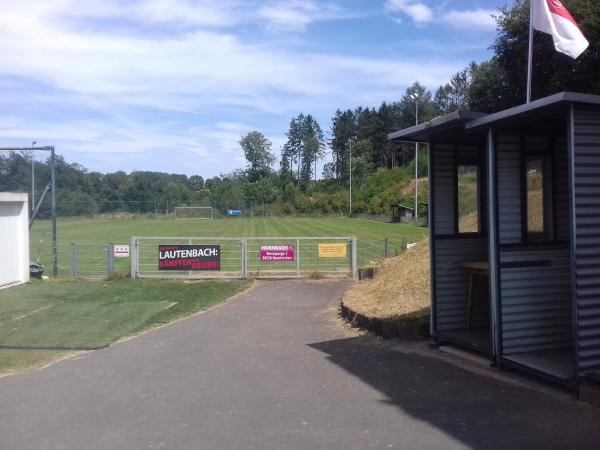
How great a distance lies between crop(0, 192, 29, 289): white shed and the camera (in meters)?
19.2

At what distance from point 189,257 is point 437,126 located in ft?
43.9

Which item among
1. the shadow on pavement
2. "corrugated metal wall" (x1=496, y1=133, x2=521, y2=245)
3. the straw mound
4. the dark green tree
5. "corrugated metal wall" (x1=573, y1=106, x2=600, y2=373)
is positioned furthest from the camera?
the dark green tree

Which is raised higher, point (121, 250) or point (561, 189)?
point (561, 189)

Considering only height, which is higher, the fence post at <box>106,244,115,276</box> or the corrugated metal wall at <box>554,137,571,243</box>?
the corrugated metal wall at <box>554,137,571,243</box>

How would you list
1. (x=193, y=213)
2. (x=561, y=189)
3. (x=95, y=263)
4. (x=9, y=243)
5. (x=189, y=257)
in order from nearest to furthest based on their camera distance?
(x=561, y=189), (x=9, y=243), (x=189, y=257), (x=95, y=263), (x=193, y=213)

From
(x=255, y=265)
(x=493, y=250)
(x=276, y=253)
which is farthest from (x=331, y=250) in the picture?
(x=493, y=250)

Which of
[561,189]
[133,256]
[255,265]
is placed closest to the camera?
[561,189]

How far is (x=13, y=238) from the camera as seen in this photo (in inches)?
779

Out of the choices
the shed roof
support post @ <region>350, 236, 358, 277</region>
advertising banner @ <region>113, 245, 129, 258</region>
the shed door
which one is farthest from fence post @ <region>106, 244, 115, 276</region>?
support post @ <region>350, 236, 358, 277</region>

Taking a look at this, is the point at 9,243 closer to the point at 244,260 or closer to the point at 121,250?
the point at 121,250

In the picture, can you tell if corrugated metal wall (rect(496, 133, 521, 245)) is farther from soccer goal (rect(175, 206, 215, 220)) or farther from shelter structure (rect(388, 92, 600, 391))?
soccer goal (rect(175, 206, 215, 220))

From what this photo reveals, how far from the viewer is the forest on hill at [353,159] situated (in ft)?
88.2

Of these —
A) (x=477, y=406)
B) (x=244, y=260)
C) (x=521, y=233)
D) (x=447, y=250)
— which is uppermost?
(x=521, y=233)

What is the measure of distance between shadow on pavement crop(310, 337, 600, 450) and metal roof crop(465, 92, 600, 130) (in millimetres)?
2961
